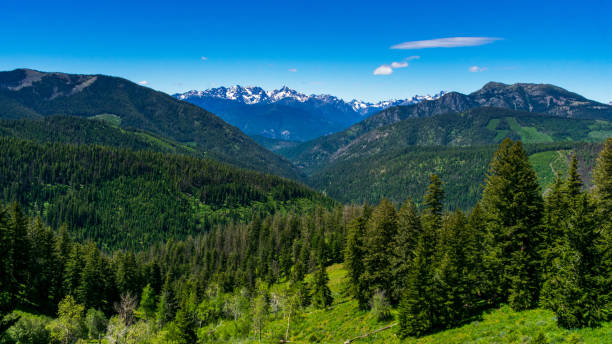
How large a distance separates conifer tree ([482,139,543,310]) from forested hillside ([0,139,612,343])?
0.13 meters

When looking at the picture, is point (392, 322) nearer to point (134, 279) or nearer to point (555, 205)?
point (555, 205)

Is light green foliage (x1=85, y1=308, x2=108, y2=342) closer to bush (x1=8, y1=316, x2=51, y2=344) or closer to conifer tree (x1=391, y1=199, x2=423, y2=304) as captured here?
bush (x1=8, y1=316, x2=51, y2=344)

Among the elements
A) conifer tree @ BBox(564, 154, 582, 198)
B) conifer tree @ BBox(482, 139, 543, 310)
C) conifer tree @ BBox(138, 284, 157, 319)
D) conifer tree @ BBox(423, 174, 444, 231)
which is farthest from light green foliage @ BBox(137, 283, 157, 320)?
conifer tree @ BBox(564, 154, 582, 198)

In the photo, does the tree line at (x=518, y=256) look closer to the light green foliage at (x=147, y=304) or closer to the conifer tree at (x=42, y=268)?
the light green foliage at (x=147, y=304)

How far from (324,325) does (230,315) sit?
37.4 meters

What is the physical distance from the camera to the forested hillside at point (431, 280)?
28.0 metres

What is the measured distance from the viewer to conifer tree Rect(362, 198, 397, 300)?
48.4m

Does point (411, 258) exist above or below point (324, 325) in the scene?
above

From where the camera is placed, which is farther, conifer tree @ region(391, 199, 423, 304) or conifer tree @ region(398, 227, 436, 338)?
conifer tree @ region(391, 199, 423, 304)

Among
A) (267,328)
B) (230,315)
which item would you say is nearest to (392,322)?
(267,328)

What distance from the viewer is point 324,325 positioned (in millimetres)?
53406

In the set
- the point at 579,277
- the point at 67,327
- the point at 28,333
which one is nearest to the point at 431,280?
the point at 579,277

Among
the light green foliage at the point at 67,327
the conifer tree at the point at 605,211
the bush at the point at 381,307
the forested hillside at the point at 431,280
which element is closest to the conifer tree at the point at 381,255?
the forested hillside at the point at 431,280

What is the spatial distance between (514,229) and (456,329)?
12.1 m
